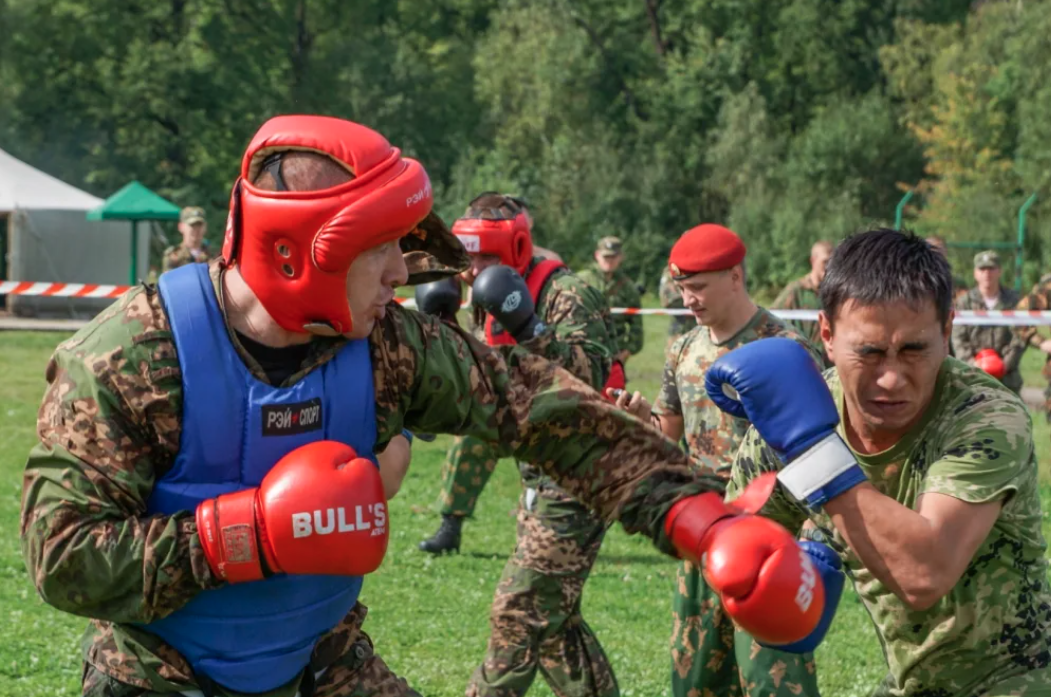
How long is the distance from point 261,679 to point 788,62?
48.3 metres

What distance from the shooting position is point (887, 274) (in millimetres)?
3283

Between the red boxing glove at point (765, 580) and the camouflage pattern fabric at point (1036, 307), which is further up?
the red boxing glove at point (765, 580)

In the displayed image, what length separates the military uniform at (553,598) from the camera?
5.58 metres

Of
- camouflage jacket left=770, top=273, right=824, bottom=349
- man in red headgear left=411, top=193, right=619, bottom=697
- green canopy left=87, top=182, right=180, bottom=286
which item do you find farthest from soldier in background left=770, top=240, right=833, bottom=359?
green canopy left=87, top=182, right=180, bottom=286

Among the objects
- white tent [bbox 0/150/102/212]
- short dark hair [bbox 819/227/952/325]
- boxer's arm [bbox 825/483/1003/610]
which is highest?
short dark hair [bbox 819/227/952/325]

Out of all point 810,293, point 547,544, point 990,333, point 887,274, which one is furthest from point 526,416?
point 990,333

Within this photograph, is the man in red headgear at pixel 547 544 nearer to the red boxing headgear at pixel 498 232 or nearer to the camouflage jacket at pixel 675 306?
the red boxing headgear at pixel 498 232

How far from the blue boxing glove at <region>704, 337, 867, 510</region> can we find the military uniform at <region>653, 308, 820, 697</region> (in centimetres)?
129

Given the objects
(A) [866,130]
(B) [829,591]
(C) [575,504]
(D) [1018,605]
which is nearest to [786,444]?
A: (B) [829,591]

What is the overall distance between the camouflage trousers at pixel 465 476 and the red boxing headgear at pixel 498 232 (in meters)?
2.60

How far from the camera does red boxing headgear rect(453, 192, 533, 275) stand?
20.6 feet

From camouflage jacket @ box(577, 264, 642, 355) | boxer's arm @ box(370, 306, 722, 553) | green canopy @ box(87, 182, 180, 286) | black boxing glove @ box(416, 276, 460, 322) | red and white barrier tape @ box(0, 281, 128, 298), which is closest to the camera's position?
boxer's arm @ box(370, 306, 722, 553)

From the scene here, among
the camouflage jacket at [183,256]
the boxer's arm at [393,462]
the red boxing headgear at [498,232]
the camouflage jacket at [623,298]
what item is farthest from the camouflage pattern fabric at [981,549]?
the camouflage jacket at [183,256]

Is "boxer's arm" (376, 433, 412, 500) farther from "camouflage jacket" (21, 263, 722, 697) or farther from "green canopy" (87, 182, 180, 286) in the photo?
"green canopy" (87, 182, 180, 286)
